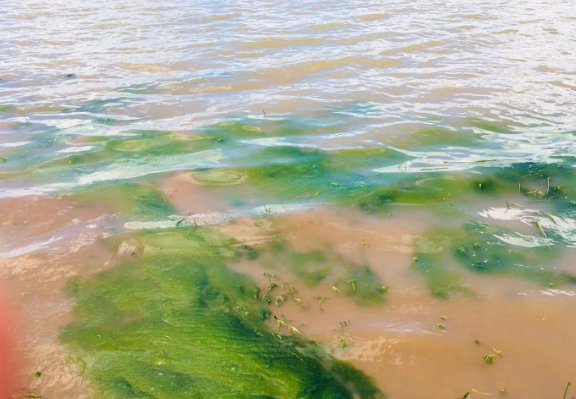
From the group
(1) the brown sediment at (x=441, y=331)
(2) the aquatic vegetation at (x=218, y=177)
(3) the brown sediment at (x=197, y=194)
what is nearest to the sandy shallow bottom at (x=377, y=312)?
(1) the brown sediment at (x=441, y=331)

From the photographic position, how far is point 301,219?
360 centimetres

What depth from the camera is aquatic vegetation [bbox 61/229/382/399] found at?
223 centimetres

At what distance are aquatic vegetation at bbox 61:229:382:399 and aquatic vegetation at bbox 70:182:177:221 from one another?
65 cm

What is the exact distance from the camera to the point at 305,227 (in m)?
3.52

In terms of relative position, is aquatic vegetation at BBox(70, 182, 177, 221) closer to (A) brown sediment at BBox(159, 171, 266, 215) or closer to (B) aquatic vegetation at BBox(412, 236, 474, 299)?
(A) brown sediment at BBox(159, 171, 266, 215)

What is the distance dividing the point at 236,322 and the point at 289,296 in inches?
15.2

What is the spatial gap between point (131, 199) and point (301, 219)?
1.53 meters

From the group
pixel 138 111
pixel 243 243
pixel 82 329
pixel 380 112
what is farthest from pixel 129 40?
pixel 82 329

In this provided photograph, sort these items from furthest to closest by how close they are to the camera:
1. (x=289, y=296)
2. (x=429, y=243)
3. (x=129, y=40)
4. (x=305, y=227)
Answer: (x=129, y=40) → (x=305, y=227) → (x=429, y=243) → (x=289, y=296)

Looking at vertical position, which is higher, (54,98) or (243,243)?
(54,98)

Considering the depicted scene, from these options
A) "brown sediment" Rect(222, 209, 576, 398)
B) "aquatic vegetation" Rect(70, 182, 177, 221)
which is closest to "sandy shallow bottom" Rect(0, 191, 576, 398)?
"brown sediment" Rect(222, 209, 576, 398)

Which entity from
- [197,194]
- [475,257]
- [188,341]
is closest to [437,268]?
[475,257]

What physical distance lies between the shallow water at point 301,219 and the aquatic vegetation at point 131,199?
20 millimetres

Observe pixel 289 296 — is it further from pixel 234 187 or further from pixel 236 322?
pixel 234 187
